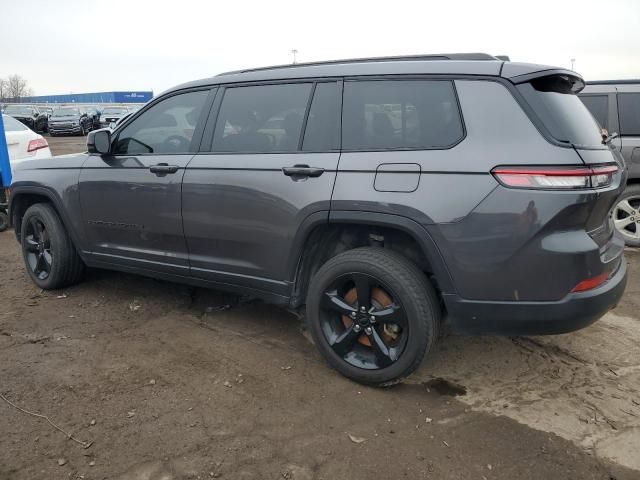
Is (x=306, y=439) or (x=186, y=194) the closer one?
(x=306, y=439)

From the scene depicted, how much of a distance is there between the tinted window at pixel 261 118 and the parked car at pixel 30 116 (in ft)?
99.7

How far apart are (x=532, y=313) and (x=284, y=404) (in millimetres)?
1388

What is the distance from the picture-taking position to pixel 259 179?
326 centimetres

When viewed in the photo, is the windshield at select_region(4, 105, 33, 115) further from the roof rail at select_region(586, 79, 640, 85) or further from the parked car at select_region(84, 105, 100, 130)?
the roof rail at select_region(586, 79, 640, 85)

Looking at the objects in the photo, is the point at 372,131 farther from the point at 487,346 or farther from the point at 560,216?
the point at 487,346

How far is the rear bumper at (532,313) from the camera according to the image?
257 centimetres

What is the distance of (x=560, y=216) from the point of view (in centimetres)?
247

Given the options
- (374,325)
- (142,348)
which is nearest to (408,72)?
(374,325)

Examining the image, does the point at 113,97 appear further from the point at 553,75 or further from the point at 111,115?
the point at 553,75

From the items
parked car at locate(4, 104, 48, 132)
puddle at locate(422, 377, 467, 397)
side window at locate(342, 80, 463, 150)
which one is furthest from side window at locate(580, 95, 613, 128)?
parked car at locate(4, 104, 48, 132)

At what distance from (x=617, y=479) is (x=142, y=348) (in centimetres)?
282

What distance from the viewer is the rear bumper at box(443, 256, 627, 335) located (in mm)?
2572

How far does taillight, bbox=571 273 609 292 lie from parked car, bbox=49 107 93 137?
31.1 meters

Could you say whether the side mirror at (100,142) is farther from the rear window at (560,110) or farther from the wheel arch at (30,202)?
the rear window at (560,110)
